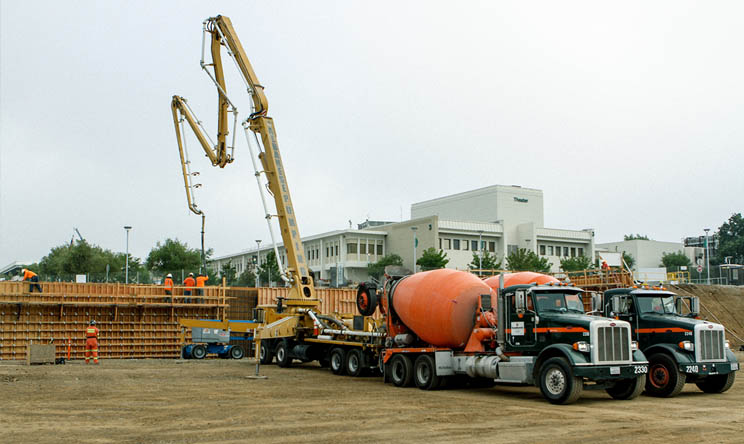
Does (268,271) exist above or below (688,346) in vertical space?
above

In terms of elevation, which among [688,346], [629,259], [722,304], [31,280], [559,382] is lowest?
[559,382]

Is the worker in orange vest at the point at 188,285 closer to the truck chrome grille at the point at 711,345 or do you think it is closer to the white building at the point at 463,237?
the truck chrome grille at the point at 711,345

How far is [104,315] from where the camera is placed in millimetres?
36625

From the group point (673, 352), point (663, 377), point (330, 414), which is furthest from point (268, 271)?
point (330, 414)

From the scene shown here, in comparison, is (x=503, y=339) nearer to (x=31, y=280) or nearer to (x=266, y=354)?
(x=266, y=354)

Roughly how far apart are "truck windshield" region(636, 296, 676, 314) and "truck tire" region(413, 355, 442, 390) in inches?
230

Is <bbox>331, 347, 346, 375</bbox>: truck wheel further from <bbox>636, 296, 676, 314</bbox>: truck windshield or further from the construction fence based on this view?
<bbox>636, 296, 676, 314</bbox>: truck windshield

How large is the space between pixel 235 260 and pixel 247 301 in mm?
80524

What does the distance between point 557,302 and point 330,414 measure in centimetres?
680

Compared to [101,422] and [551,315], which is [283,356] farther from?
[101,422]

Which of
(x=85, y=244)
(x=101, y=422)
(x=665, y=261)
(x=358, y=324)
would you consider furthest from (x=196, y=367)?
(x=665, y=261)

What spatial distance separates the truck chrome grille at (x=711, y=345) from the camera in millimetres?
18594

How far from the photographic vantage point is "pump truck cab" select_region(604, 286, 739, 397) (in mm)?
18500

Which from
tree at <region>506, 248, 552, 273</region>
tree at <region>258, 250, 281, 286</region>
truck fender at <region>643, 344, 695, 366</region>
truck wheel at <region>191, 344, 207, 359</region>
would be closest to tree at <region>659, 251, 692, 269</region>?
tree at <region>506, 248, 552, 273</region>
